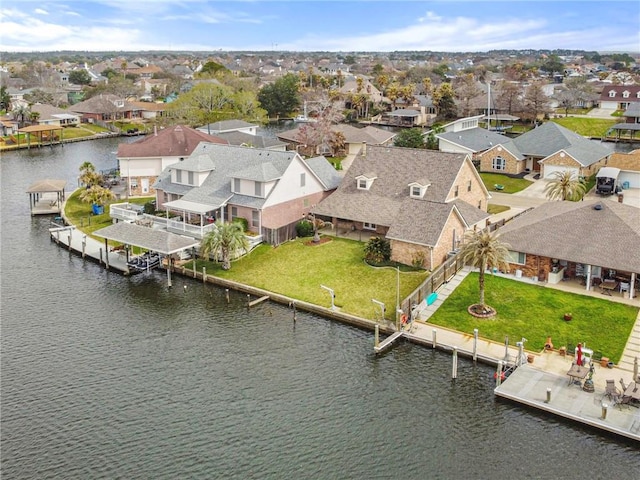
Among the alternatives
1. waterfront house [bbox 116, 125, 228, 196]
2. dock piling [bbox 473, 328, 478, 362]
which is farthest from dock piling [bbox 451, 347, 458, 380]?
waterfront house [bbox 116, 125, 228, 196]

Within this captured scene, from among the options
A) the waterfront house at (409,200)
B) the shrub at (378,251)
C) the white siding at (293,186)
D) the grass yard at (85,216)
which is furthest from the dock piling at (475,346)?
the grass yard at (85,216)

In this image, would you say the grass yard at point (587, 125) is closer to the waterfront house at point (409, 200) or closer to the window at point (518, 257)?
the waterfront house at point (409, 200)

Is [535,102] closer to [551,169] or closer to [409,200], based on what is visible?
[551,169]

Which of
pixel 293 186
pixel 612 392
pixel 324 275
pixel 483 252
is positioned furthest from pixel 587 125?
pixel 612 392

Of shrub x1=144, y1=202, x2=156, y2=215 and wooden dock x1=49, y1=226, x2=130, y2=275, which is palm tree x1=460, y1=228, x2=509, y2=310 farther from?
shrub x1=144, y1=202, x2=156, y2=215

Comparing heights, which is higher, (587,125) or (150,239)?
(587,125)
